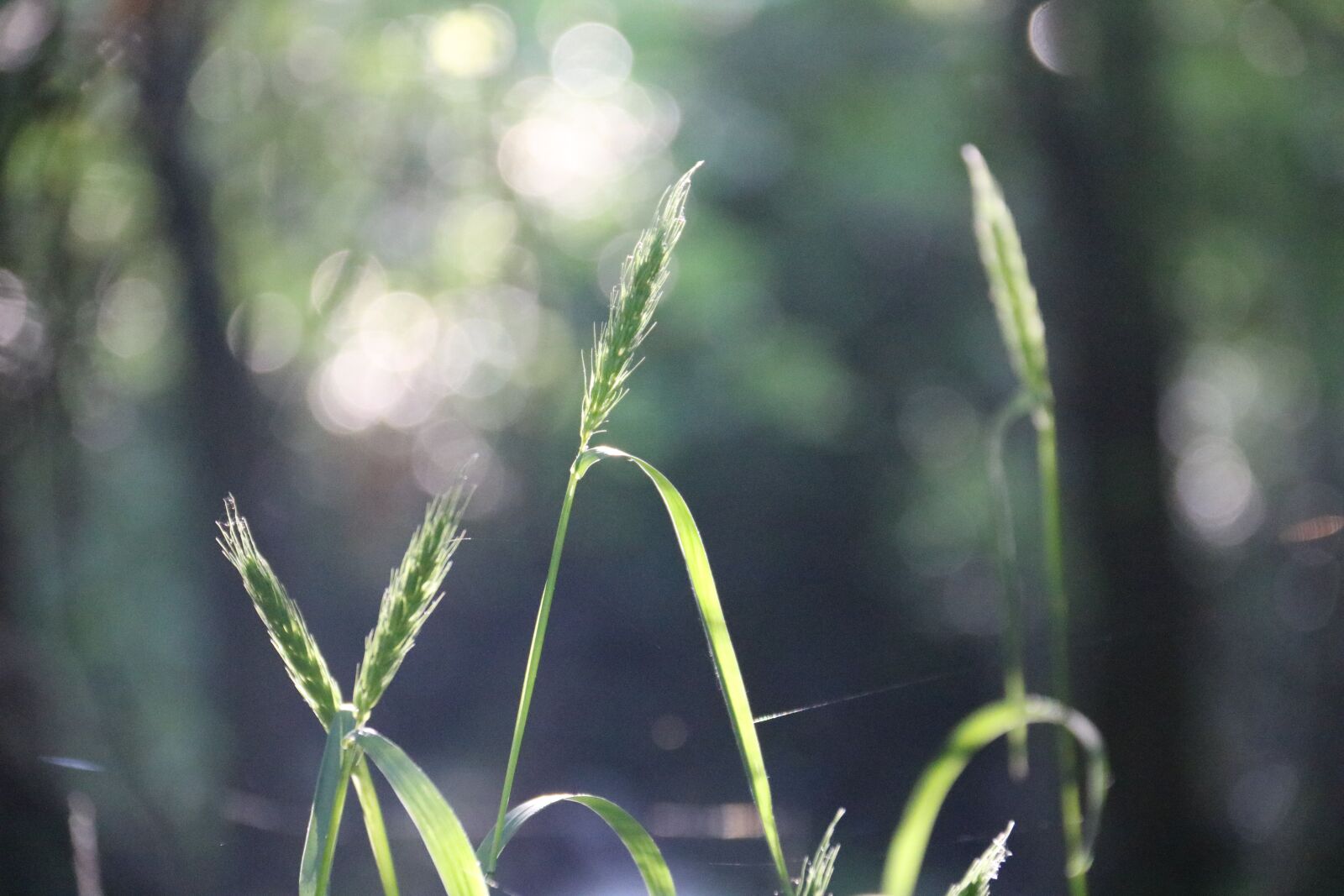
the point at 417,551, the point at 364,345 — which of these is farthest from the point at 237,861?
the point at 364,345

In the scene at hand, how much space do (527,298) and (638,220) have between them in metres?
0.75

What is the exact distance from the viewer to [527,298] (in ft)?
18.5

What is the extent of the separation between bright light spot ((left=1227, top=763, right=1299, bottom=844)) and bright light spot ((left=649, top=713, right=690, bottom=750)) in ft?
4.86

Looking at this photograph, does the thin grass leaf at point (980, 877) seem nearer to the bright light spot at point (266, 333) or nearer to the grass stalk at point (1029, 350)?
the grass stalk at point (1029, 350)

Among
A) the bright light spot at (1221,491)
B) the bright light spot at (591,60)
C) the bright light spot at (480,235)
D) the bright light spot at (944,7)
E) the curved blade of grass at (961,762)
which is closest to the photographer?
the curved blade of grass at (961,762)

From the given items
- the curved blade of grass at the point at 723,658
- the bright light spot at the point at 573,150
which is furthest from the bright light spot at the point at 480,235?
the curved blade of grass at the point at 723,658

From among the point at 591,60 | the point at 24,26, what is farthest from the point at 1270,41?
the point at 24,26

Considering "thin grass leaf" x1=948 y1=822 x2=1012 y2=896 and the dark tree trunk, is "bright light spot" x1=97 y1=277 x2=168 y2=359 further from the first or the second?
the dark tree trunk

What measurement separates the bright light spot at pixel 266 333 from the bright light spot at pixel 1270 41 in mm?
4206

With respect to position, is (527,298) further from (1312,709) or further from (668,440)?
(1312,709)

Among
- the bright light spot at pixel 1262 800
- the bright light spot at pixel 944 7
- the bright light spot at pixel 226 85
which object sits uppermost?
the bright light spot at pixel 944 7

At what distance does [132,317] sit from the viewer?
8.92 feet

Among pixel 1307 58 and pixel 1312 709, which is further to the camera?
pixel 1307 58

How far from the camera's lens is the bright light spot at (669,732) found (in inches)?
110
